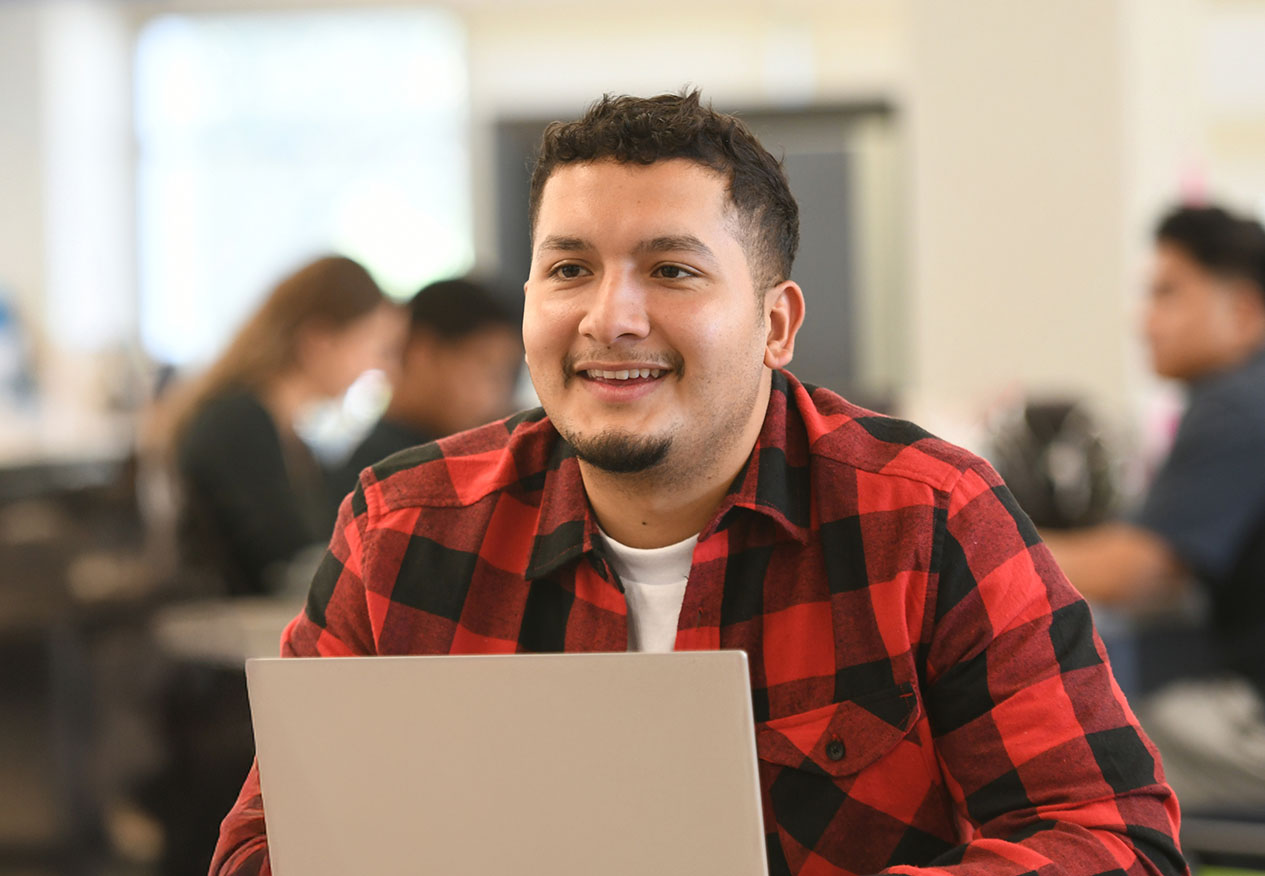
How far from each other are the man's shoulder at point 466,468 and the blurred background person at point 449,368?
63.2 inches

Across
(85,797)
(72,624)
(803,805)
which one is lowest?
(85,797)

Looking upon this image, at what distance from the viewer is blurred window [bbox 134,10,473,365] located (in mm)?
6926

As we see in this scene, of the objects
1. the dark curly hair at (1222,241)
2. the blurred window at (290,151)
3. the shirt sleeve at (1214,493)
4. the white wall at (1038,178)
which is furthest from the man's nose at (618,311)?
the blurred window at (290,151)

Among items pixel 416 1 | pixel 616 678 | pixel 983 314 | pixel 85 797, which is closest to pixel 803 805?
pixel 616 678

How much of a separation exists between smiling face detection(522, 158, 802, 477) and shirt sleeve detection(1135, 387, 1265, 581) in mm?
1637

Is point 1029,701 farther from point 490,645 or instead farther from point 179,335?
point 179,335

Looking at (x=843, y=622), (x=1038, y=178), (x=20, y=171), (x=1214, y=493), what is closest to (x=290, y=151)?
(x=20, y=171)

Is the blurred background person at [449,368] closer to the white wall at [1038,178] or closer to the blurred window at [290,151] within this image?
the white wall at [1038,178]

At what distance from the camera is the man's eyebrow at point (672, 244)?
0.96 m

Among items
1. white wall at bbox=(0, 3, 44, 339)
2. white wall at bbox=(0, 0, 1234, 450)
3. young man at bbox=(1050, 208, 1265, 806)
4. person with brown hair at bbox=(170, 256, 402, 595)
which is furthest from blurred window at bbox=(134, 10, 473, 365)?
young man at bbox=(1050, 208, 1265, 806)

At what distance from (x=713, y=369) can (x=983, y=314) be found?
2.96 meters

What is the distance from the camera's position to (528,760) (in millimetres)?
779

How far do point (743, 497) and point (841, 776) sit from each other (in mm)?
215

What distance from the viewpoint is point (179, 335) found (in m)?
7.27
